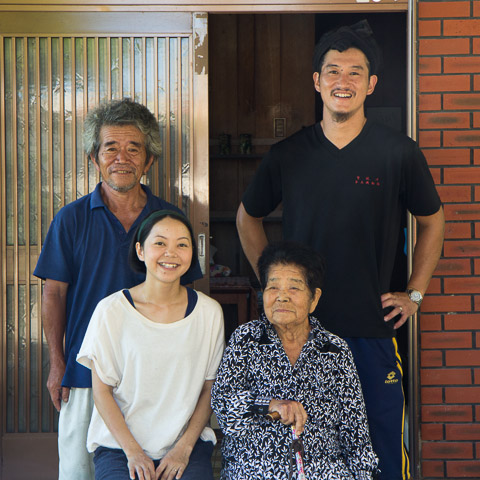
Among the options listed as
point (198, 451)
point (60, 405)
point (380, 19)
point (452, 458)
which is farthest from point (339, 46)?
point (380, 19)

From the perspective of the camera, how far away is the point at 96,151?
2.80 m

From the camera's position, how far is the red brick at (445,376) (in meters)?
3.17

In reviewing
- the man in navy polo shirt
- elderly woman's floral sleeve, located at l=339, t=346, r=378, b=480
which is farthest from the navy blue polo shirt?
elderly woman's floral sleeve, located at l=339, t=346, r=378, b=480

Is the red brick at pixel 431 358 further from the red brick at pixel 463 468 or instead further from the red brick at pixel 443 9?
the red brick at pixel 443 9

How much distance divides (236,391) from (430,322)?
4.09 feet

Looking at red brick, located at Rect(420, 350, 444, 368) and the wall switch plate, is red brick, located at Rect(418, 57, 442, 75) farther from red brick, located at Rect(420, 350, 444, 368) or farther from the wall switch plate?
the wall switch plate

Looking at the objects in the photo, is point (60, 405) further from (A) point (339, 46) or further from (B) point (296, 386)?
(A) point (339, 46)

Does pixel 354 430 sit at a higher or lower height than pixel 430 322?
lower

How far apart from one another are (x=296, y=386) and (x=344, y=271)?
49 cm

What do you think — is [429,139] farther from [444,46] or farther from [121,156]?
[121,156]


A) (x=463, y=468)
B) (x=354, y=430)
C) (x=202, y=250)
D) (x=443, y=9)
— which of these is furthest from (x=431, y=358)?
(x=443, y=9)

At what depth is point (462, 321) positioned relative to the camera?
10.4ft

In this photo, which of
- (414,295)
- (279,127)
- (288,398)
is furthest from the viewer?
(279,127)

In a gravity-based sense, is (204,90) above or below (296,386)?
above
